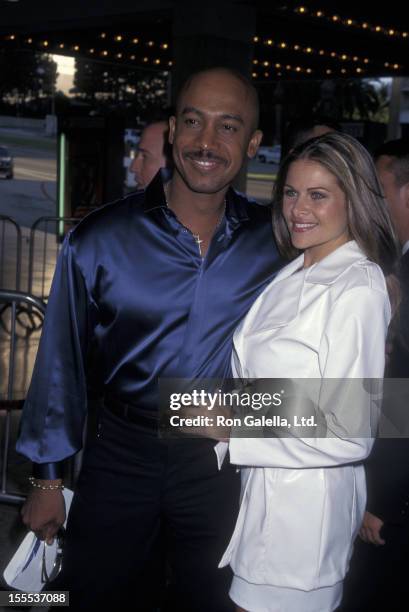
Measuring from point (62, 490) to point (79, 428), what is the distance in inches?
8.2

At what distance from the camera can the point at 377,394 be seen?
1.93m

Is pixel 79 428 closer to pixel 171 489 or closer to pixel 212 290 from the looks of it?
pixel 171 489

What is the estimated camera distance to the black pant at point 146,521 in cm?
224

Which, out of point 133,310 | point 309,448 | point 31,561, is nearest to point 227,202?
point 133,310

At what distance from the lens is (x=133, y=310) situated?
225cm

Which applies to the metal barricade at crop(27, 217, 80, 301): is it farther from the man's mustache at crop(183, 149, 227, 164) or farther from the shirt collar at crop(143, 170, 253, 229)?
the man's mustache at crop(183, 149, 227, 164)

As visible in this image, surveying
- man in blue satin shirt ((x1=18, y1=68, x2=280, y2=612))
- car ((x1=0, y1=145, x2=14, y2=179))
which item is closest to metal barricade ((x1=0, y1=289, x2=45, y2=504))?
man in blue satin shirt ((x1=18, y1=68, x2=280, y2=612))

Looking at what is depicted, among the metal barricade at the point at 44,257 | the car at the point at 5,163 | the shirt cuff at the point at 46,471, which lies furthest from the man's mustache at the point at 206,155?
the car at the point at 5,163

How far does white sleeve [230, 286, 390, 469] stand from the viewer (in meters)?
1.84

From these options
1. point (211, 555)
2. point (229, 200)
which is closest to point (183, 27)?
point (229, 200)

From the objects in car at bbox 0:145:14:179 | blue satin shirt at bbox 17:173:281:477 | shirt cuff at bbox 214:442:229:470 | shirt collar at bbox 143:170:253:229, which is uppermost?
shirt collar at bbox 143:170:253:229

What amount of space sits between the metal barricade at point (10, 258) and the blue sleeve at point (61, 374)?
5.69 meters

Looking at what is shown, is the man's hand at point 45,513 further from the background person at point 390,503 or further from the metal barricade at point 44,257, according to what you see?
the metal barricade at point 44,257

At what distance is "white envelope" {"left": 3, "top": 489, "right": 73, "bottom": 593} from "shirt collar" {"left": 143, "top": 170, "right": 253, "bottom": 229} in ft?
3.30
